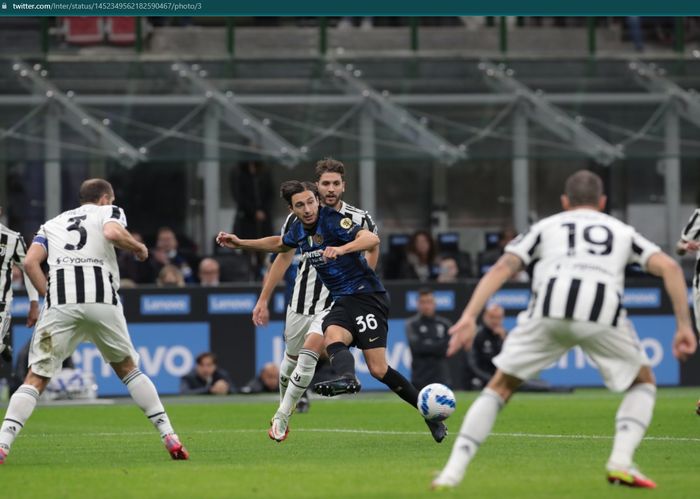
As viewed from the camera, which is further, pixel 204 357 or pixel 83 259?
pixel 204 357

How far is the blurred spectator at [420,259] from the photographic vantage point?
2384 centimetres

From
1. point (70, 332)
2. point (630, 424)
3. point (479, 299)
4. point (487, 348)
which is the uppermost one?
point (479, 299)

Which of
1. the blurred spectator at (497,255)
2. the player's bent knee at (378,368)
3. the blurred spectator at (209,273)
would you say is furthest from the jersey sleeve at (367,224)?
the blurred spectator at (497,255)

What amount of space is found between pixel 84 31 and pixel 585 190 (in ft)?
64.0

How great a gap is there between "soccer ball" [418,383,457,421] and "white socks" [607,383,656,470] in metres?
3.26

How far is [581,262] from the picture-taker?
854 cm

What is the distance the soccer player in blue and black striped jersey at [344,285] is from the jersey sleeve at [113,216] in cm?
107

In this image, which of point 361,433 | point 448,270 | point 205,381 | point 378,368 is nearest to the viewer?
point 378,368

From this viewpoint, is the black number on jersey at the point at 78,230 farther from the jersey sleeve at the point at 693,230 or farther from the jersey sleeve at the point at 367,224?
the jersey sleeve at the point at 693,230

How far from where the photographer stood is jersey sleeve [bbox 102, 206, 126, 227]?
11.0 m

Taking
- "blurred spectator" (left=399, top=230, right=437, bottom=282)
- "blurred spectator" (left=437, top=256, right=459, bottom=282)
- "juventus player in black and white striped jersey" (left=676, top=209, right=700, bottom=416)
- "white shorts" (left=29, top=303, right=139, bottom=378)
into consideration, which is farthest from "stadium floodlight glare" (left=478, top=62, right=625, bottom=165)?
"white shorts" (left=29, top=303, right=139, bottom=378)

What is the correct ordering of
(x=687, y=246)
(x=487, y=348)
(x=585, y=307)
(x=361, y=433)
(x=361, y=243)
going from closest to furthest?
(x=585, y=307)
(x=361, y=243)
(x=687, y=246)
(x=361, y=433)
(x=487, y=348)

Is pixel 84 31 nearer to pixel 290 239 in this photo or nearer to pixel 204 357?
pixel 204 357

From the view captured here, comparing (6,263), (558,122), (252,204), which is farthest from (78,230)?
(558,122)
